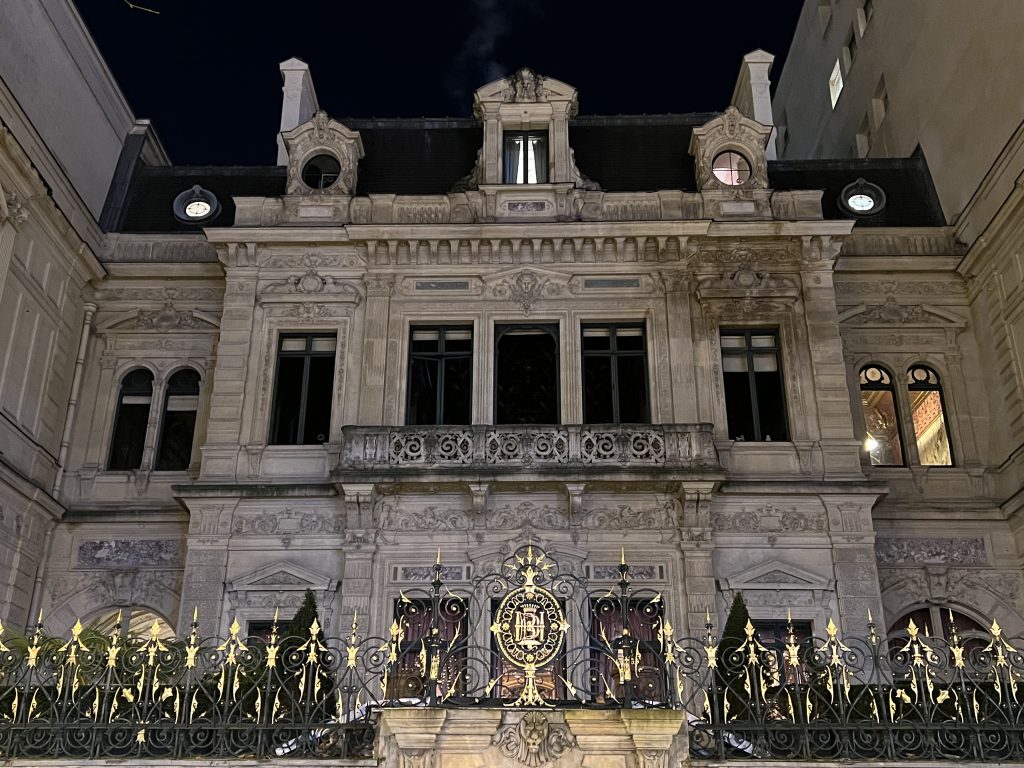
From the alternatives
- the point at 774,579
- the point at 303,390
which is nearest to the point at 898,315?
the point at 774,579

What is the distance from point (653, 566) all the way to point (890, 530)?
5.18 meters

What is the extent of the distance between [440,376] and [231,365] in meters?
4.03

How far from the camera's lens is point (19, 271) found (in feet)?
61.8

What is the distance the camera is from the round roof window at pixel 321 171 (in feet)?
73.1

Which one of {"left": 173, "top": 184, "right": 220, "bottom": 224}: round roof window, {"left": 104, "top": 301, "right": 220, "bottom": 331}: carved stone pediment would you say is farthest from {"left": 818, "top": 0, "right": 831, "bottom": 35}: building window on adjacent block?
{"left": 104, "top": 301, "right": 220, "bottom": 331}: carved stone pediment

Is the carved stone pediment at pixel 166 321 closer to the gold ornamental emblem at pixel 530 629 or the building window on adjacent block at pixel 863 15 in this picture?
the gold ornamental emblem at pixel 530 629

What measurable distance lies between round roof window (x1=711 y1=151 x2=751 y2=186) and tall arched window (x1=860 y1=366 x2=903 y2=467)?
481 centimetres

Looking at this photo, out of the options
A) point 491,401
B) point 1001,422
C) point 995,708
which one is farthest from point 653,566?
point 995,708

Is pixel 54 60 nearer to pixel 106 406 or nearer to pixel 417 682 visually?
pixel 106 406

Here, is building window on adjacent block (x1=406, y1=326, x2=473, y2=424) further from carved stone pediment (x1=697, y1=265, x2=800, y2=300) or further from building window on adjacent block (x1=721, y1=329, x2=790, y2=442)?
building window on adjacent block (x1=721, y1=329, x2=790, y2=442)

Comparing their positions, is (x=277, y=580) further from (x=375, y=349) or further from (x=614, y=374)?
(x=614, y=374)

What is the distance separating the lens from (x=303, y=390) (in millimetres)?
20000

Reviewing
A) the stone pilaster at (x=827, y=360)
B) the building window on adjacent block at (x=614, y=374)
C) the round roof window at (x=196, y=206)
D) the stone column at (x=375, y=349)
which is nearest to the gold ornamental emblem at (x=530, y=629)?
the stone column at (x=375, y=349)

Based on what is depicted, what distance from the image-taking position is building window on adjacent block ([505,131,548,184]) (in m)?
22.0
